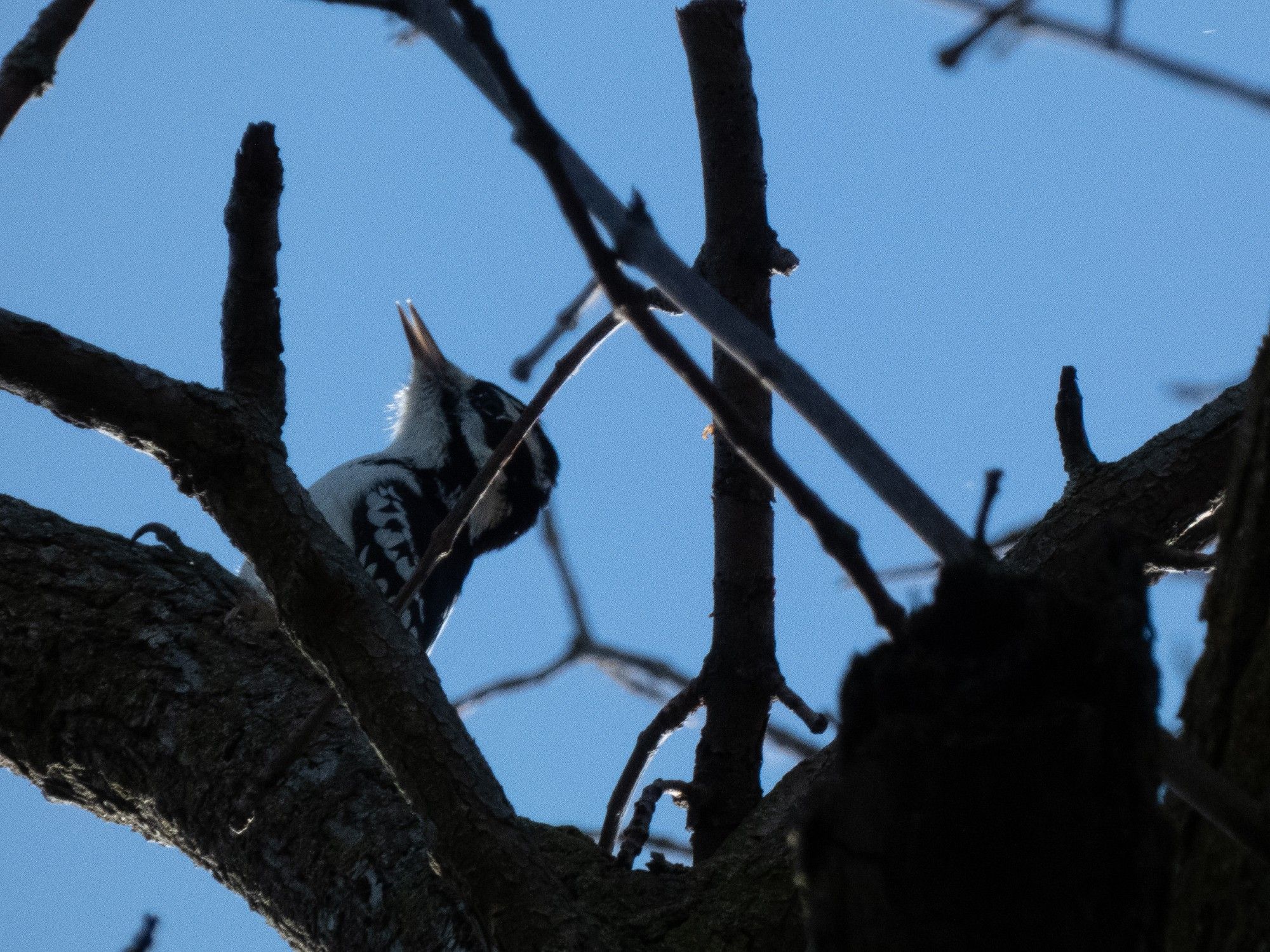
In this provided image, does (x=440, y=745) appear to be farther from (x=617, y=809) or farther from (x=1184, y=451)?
(x=1184, y=451)

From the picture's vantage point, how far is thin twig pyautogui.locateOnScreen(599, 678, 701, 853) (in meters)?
2.81

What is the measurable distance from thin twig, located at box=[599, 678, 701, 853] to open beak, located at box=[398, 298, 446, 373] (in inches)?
196

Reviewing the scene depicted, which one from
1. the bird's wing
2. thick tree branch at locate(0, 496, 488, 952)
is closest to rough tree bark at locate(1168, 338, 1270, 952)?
thick tree branch at locate(0, 496, 488, 952)

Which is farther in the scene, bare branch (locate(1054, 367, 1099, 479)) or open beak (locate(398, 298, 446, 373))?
open beak (locate(398, 298, 446, 373))

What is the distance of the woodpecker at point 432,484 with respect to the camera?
6.06 m

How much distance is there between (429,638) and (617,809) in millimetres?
3486

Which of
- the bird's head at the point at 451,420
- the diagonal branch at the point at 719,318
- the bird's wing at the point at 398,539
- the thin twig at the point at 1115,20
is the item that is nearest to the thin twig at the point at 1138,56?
the thin twig at the point at 1115,20

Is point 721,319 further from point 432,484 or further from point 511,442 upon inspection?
point 432,484

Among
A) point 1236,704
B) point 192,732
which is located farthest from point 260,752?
point 1236,704

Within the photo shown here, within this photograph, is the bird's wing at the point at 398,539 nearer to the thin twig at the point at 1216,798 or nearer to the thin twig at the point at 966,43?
the thin twig at the point at 966,43

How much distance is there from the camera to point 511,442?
2.21 meters

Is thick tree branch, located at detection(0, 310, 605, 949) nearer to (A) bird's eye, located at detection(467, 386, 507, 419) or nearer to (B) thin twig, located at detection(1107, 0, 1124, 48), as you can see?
(B) thin twig, located at detection(1107, 0, 1124, 48)

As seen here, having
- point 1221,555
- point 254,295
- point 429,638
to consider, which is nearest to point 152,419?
point 254,295

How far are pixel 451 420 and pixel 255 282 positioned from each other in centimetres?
496
